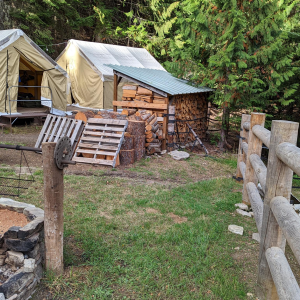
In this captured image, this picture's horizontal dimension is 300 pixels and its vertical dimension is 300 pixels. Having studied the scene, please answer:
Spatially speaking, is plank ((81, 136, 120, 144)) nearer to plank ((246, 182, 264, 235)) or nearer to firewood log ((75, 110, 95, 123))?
firewood log ((75, 110, 95, 123))

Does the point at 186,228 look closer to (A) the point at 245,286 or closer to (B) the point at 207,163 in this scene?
(A) the point at 245,286

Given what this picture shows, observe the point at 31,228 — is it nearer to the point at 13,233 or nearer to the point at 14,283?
the point at 13,233

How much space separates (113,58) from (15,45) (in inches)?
250

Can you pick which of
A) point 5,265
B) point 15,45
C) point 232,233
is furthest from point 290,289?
point 15,45

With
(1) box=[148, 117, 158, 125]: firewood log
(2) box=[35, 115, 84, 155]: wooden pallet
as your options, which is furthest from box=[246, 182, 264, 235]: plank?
(1) box=[148, 117, 158, 125]: firewood log

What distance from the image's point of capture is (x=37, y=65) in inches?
545

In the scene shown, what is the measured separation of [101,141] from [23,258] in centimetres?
550

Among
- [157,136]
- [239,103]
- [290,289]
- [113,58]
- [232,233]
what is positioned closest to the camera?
[290,289]

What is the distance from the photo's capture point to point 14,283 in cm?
285

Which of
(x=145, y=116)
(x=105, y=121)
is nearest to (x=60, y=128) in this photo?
(x=105, y=121)

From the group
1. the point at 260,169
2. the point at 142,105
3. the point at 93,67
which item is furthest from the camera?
the point at 93,67

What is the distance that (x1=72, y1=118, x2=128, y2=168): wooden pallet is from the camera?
27.1ft

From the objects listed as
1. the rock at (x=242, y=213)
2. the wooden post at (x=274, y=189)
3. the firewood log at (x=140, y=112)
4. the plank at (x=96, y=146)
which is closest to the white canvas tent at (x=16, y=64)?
the firewood log at (x=140, y=112)

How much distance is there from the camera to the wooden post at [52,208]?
3246mm
